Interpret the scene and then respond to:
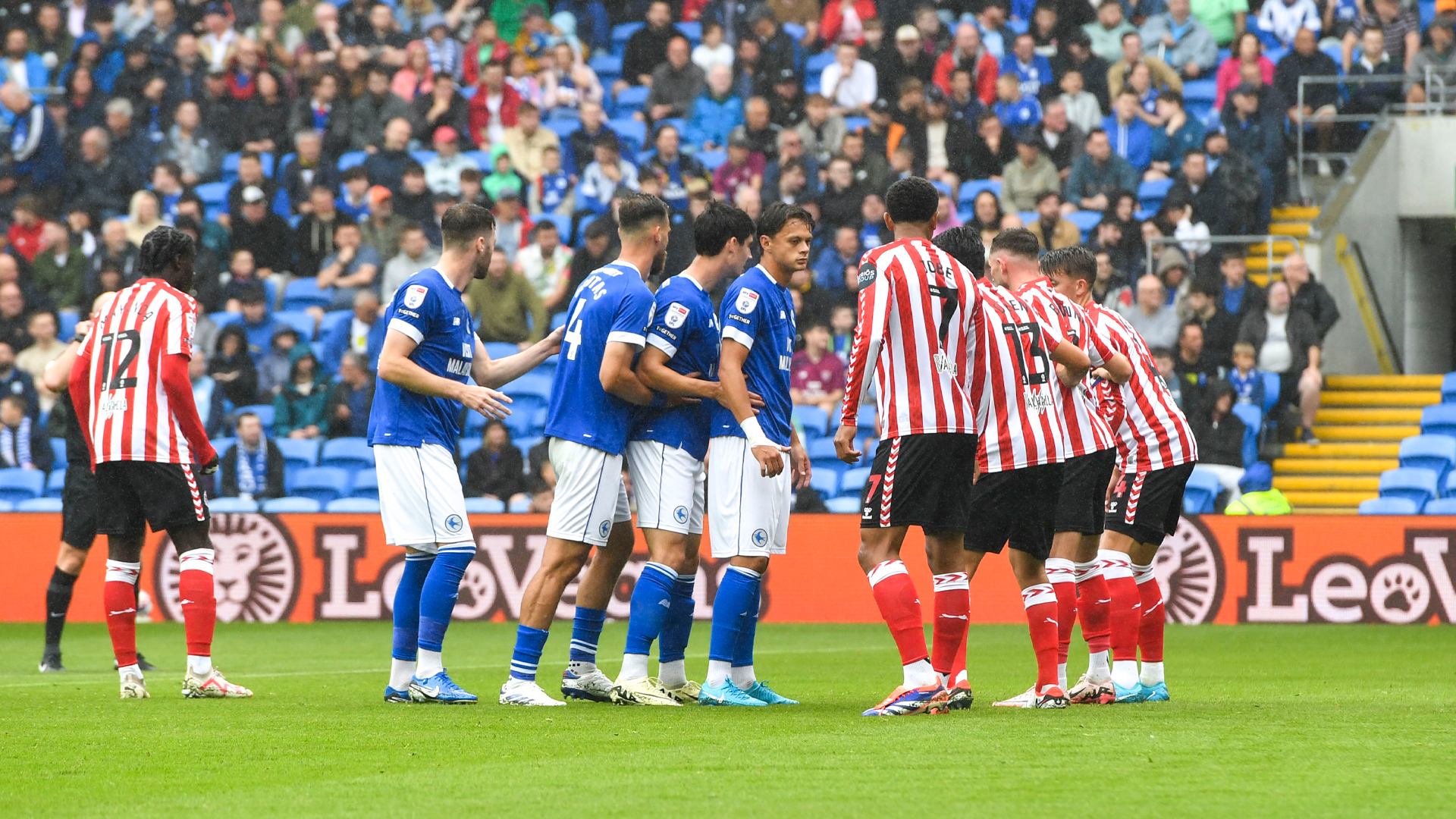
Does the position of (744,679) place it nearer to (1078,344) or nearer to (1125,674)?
(1125,674)

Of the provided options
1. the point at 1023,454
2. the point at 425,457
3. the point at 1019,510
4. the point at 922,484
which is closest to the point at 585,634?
the point at 425,457

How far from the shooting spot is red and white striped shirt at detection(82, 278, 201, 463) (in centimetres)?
816

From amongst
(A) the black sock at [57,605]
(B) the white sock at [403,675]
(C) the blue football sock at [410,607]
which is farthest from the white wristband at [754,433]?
(A) the black sock at [57,605]

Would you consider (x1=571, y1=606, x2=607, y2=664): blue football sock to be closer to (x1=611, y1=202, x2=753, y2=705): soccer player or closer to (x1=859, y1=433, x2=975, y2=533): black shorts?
(x1=611, y1=202, x2=753, y2=705): soccer player

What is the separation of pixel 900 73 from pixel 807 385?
16.5 feet

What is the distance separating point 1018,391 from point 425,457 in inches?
106

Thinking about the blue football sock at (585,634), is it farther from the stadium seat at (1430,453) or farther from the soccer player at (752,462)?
the stadium seat at (1430,453)

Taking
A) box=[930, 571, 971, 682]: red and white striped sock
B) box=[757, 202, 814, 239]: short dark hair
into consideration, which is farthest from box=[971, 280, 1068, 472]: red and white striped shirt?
box=[757, 202, 814, 239]: short dark hair

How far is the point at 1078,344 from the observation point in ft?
26.4

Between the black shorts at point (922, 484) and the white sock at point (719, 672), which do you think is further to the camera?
the white sock at point (719, 672)

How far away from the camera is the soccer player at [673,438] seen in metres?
7.79

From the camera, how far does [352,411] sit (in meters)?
17.6

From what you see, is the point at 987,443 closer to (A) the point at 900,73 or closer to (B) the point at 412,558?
(B) the point at 412,558

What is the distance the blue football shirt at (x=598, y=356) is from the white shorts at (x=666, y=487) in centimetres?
15
